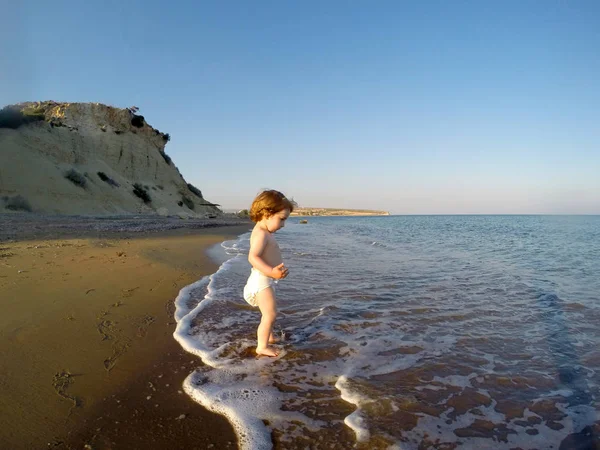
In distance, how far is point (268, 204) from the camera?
334 cm

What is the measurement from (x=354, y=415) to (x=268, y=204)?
1.90 meters

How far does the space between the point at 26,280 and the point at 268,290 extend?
3.46m

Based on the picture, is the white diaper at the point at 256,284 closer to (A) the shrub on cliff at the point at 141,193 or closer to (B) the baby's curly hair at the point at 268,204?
(B) the baby's curly hair at the point at 268,204

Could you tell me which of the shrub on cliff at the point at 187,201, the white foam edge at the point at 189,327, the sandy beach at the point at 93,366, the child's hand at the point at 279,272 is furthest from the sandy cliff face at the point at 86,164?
the child's hand at the point at 279,272

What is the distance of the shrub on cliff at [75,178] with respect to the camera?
25.1 metres

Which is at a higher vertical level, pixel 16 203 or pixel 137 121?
pixel 137 121

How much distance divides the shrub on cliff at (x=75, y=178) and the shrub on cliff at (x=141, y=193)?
19.7 ft

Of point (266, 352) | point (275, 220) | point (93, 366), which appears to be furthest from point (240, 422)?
point (275, 220)

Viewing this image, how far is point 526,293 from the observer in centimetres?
548

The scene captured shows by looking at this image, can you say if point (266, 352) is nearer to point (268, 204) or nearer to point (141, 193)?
point (268, 204)

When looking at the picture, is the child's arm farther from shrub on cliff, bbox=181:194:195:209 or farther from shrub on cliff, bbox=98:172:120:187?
shrub on cliff, bbox=181:194:195:209

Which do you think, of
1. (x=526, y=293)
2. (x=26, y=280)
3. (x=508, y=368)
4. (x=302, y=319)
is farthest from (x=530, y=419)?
(x=26, y=280)

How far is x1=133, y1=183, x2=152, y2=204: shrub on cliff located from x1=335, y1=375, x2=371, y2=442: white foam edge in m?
32.7

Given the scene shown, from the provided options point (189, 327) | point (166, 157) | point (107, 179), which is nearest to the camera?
point (189, 327)
